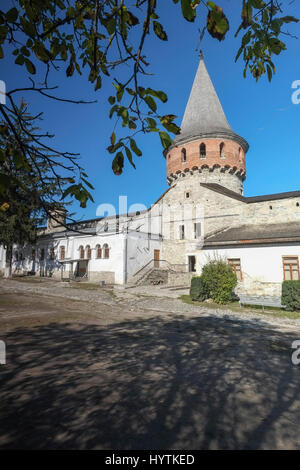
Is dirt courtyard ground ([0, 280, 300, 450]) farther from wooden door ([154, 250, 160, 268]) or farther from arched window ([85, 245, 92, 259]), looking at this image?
wooden door ([154, 250, 160, 268])

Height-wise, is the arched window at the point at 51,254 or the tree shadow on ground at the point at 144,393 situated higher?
the arched window at the point at 51,254

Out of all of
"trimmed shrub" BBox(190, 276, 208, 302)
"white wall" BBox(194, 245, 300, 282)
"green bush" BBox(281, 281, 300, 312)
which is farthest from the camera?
"trimmed shrub" BBox(190, 276, 208, 302)

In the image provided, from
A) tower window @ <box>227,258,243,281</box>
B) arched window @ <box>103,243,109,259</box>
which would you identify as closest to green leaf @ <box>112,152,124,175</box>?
tower window @ <box>227,258,243,281</box>

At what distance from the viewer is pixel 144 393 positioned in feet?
12.1

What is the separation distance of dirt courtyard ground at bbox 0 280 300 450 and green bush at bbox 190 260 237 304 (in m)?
6.03

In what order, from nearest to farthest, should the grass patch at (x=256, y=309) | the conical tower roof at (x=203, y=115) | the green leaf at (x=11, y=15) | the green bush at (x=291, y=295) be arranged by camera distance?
1. the green leaf at (x=11, y=15)
2. the grass patch at (x=256, y=309)
3. the green bush at (x=291, y=295)
4. the conical tower roof at (x=203, y=115)

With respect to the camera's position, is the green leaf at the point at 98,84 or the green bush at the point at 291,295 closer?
the green leaf at the point at 98,84

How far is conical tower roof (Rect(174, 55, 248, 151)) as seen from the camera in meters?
26.0

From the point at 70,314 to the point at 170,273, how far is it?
15.6 m

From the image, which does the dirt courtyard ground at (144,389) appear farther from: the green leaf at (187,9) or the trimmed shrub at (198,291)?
the trimmed shrub at (198,291)

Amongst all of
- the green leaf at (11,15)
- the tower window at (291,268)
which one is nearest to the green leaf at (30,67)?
the green leaf at (11,15)

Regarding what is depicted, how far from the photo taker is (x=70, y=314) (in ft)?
30.5

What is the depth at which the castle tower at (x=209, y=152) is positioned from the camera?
25.6 metres
